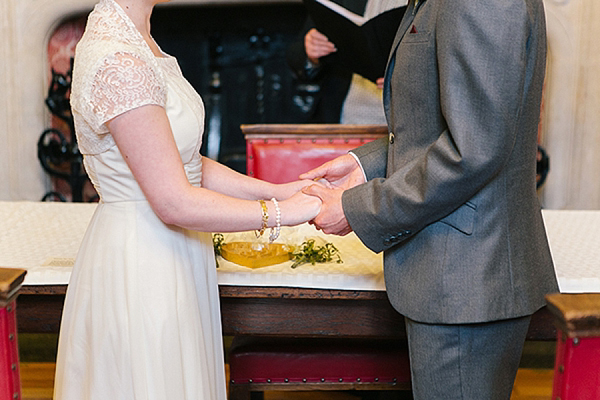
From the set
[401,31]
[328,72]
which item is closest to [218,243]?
[401,31]

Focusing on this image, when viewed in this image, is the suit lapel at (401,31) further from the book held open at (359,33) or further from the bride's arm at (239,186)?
the book held open at (359,33)

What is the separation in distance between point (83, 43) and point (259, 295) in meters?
0.82

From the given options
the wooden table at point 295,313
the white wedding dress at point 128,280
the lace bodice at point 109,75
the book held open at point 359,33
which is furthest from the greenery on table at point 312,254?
the book held open at point 359,33

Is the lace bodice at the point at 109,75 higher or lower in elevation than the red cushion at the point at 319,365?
higher

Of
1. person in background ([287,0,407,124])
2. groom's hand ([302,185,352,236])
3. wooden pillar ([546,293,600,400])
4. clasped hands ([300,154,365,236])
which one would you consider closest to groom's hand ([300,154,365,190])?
clasped hands ([300,154,365,236])

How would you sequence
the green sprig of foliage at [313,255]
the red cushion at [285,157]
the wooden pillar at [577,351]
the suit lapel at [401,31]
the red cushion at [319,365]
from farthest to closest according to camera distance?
the red cushion at [285,157] < the red cushion at [319,365] < the green sprig of foliage at [313,255] < the suit lapel at [401,31] < the wooden pillar at [577,351]

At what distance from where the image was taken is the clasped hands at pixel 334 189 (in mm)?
1672

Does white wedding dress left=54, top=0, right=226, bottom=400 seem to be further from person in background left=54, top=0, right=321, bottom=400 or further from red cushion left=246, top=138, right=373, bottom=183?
red cushion left=246, top=138, right=373, bottom=183

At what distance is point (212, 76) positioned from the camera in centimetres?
579

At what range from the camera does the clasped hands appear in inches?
65.8

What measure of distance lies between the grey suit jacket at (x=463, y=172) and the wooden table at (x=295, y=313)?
301mm

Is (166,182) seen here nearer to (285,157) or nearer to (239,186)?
(239,186)

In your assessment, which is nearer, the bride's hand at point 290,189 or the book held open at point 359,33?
the bride's hand at point 290,189

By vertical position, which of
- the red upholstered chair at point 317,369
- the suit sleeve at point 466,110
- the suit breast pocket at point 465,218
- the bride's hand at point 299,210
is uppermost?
the suit sleeve at point 466,110
